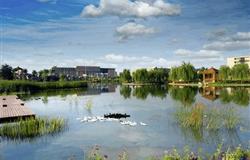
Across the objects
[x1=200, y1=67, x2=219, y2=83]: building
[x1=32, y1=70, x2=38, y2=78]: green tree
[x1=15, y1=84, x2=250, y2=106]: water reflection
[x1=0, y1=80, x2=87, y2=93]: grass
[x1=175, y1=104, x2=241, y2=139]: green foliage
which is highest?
[x1=32, y1=70, x2=38, y2=78]: green tree

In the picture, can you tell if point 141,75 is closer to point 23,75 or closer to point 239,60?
point 23,75

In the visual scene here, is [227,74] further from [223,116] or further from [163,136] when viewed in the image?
[163,136]

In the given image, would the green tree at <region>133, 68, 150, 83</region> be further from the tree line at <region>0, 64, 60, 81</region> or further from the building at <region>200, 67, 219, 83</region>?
the tree line at <region>0, 64, 60, 81</region>

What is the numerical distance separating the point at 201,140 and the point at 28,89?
48730 mm

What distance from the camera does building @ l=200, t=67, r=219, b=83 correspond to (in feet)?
298

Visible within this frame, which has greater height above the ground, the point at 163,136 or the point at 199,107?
the point at 199,107

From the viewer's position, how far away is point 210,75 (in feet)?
305

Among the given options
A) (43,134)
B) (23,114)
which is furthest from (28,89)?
(43,134)

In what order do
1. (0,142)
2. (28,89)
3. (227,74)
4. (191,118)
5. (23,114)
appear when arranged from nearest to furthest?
(0,142) → (191,118) → (23,114) → (28,89) → (227,74)

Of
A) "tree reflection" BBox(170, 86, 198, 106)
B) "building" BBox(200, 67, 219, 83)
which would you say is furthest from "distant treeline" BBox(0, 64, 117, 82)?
"tree reflection" BBox(170, 86, 198, 106)

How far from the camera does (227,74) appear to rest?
3393 inches

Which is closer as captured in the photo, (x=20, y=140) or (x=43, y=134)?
(x=20, y=140)

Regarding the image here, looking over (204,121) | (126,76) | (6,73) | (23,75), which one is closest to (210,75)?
(126,76)

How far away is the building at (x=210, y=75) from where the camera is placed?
9069 centimetres
